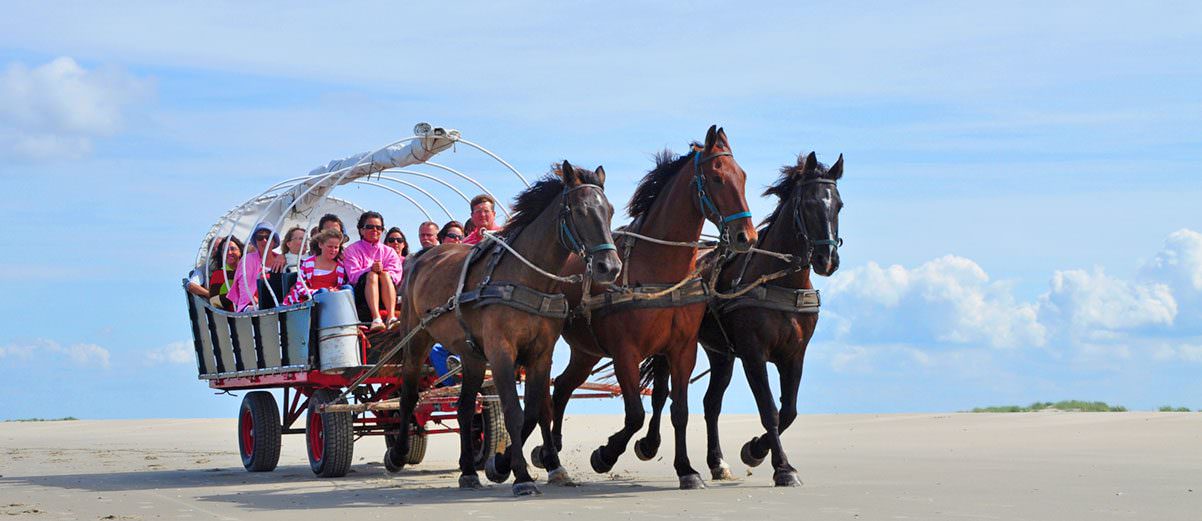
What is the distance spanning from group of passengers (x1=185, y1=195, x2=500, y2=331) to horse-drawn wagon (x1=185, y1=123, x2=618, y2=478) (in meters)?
0.19

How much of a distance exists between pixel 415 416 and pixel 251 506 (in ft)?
10.5

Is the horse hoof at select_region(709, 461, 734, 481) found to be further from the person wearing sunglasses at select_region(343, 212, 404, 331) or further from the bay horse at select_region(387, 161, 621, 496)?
the person wearing sunglasses at select_region(343, 212, 404, 331)

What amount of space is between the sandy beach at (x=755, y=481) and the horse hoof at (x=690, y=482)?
0.27 ft

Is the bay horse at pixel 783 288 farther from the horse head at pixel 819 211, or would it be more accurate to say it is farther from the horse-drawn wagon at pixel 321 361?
the horse-drawn wagon at pixel 321 361

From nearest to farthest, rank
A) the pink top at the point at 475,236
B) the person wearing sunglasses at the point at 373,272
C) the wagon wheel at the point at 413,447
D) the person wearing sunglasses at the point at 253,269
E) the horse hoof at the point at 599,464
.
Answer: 1. the horse hoof at the point at 599,464
2. the person wearing sunglasses at the point at 373,272
3. the pink top at the point at 475,236
4. the wagon wheel at the point at 413,447
5. the person wearing sunglasses at the point at 253,269

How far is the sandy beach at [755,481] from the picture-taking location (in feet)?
31.0

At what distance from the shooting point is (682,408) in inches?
423

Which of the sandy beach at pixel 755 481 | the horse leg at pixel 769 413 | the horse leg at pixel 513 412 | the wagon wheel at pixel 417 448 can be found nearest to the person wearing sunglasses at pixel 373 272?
the sandy beach at pixel 755 481

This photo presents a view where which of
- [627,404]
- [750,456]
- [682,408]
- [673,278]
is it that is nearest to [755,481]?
[750,456]

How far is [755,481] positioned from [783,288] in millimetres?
1729

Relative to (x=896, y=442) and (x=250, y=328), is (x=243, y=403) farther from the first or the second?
(x=896, y=442)

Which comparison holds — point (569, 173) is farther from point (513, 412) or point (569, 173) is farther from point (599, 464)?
point (599, 464)

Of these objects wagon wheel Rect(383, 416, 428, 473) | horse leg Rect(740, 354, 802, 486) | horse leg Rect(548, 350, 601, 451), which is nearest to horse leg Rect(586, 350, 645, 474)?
horse leg Rect(548, 350, 601, 451)

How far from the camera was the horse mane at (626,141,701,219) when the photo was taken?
11.1 m
